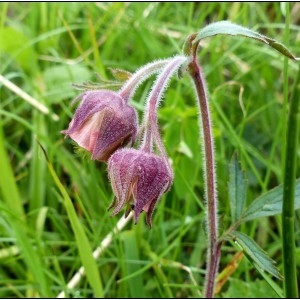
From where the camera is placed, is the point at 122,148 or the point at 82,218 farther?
the point at 82,218

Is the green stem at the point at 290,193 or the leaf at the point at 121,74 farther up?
the leaf at the point at 121,74

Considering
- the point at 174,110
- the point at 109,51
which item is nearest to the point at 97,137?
the point at 174,110

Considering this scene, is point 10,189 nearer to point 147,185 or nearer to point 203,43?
point 147,185

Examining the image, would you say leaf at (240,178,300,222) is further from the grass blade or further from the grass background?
the grass blade

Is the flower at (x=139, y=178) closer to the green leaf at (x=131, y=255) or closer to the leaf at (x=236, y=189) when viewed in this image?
the leaf at (x=236, y=189)

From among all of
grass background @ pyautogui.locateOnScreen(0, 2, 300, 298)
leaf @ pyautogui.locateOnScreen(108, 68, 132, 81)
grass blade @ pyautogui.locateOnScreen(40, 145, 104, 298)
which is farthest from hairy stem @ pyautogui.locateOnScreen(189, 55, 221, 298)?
grass blade @ pyautogui.locateOnScreen(40, 145, 104, 298)

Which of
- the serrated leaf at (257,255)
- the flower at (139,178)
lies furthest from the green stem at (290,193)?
the flower at (139,178)
